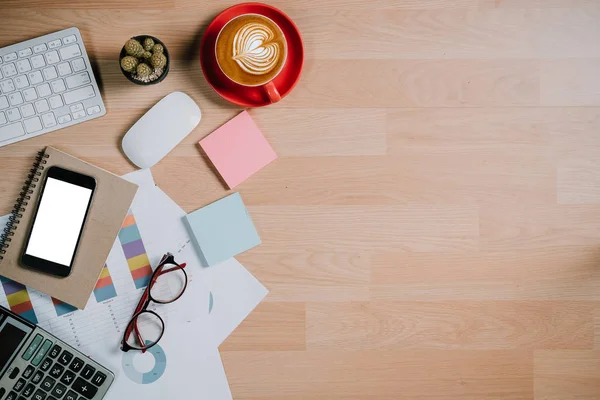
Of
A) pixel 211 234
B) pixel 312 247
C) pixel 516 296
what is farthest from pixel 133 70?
pixel 516 296

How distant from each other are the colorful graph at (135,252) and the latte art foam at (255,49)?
0.29 metres

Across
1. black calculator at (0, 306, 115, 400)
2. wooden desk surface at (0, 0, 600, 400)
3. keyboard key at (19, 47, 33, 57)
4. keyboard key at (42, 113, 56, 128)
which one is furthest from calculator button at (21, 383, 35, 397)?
keyboard key at (19, 47, 33, 57)

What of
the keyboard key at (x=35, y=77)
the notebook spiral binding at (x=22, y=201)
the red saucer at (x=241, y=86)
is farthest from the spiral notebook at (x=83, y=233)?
the red saucer at (x=241, y=86)

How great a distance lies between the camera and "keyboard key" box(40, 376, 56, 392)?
0.81m

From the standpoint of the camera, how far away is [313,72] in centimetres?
85

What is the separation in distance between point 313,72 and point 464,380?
546 millimetres

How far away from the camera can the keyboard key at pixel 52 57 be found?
82cm

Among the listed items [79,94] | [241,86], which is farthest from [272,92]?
[79,94]

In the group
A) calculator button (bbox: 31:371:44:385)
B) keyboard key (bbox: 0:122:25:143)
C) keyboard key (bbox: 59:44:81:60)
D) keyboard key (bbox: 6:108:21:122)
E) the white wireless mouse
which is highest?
keyboard key (bbox: 59:44:81:60)

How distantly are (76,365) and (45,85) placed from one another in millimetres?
419

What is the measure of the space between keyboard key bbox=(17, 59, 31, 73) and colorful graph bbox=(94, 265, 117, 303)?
1.04 ft

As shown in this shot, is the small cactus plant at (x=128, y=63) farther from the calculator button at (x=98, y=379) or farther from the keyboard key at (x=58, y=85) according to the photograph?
the calculator button at (x=98, y=379)

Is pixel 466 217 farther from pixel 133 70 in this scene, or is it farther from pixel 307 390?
pixel 133 70

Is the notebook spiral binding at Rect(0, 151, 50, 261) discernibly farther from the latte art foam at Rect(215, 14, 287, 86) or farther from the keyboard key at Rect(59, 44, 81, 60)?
the latte art foam at Rect(215, 14, 287, 86)
